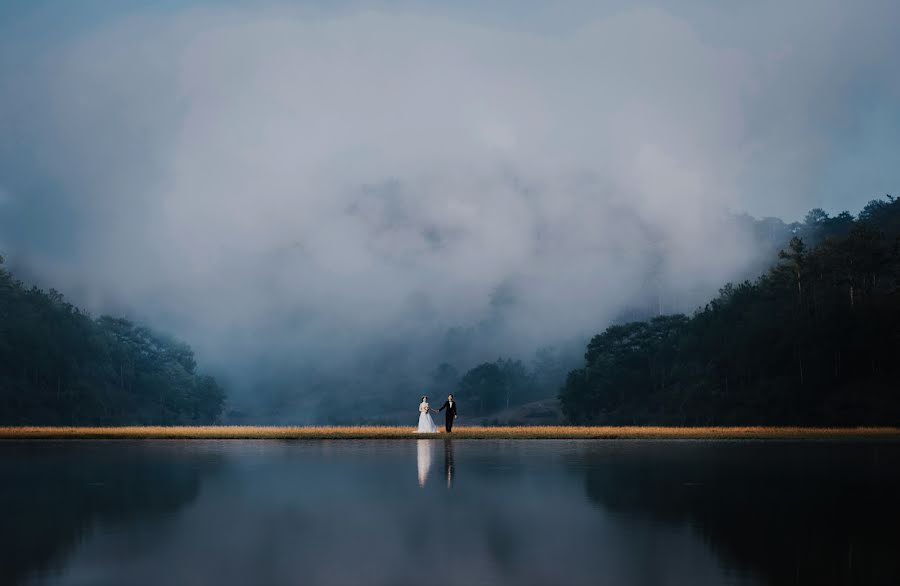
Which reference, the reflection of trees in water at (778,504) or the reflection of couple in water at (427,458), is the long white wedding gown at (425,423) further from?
the reflection of trees in water at (778,504)

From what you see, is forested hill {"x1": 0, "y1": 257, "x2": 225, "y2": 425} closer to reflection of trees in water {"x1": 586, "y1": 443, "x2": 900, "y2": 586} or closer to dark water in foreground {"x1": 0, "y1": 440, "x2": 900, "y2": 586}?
dark water in foreground {"x1": 0, "y1": 440, "x2": 900, "y2": 586}

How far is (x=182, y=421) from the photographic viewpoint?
180 metres

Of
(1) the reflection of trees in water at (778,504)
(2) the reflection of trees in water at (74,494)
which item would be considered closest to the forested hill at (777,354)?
(1) the reflection of trees in water at (778,504)

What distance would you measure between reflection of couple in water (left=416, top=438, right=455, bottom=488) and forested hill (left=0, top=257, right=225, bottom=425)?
3934 inches

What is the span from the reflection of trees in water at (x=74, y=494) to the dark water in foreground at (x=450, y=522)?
0.07m

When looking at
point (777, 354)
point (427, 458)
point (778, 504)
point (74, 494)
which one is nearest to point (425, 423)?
point (427, 458)

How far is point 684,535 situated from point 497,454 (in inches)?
935

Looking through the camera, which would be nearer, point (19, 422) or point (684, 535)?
point (684, 535)

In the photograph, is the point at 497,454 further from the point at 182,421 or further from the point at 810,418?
the point at 182,421

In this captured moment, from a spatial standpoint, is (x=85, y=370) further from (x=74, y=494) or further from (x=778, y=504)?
(x=778, y=504)

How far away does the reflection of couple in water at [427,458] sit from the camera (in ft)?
95.7

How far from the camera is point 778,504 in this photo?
2173 centimetres

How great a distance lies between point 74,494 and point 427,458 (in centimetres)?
1593

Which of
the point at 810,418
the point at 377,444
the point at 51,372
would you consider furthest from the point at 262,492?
the point at 51,372
